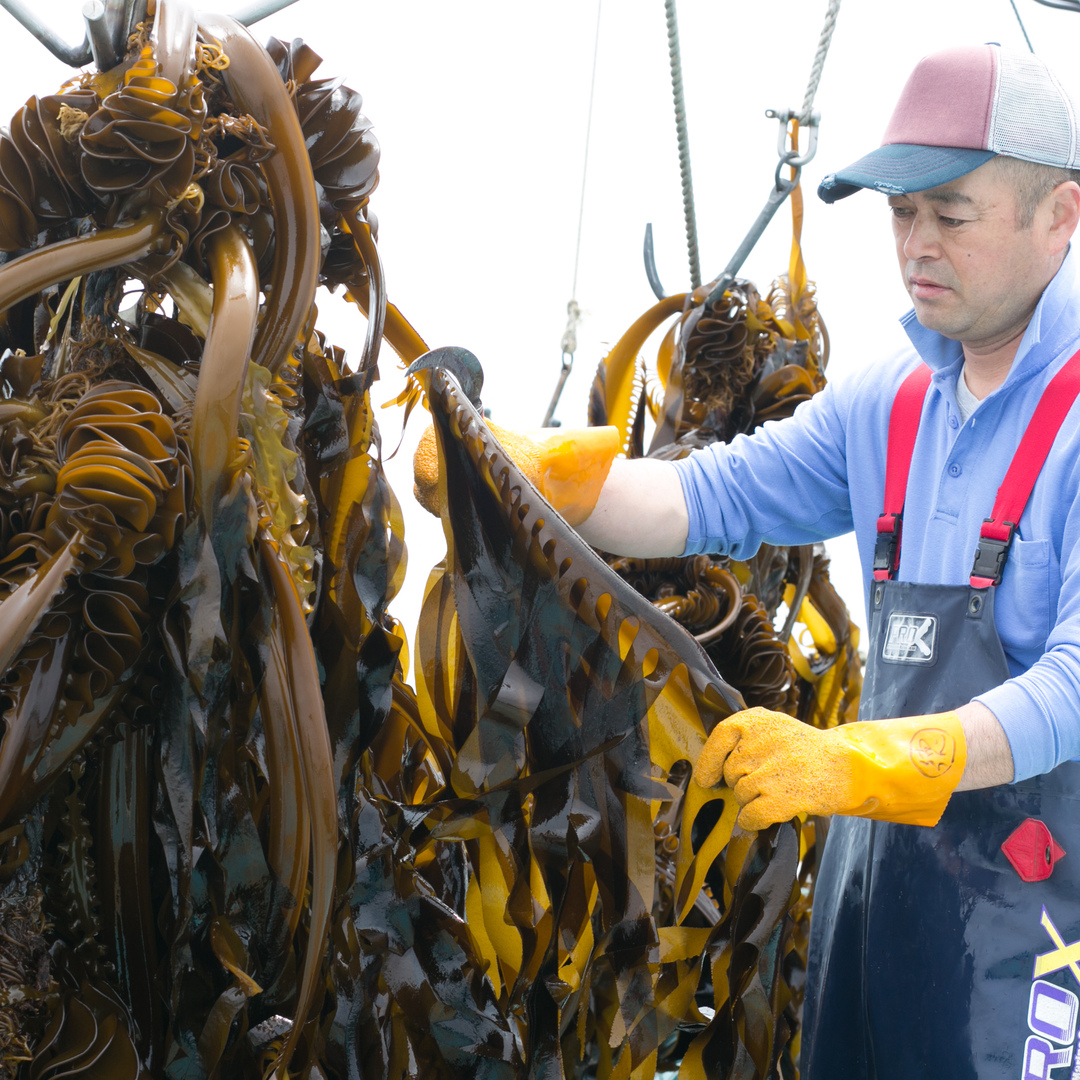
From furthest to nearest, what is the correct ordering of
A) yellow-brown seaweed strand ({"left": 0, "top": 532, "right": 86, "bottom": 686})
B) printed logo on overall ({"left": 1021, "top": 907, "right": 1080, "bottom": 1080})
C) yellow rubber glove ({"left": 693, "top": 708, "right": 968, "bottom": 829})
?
1. printed logo on overall ({"left": 1021, "top": 907, "right": 1080, "bottom": 1080})
2. yellow rubber glove ({"left": 693, "top": 708, "right": 968, "bottom": 829})
3. yellow-brown seaweed strand ({"left": 0, "top": 532, "right": 86, "bottom": 686})

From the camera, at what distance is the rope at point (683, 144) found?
1.52 metres

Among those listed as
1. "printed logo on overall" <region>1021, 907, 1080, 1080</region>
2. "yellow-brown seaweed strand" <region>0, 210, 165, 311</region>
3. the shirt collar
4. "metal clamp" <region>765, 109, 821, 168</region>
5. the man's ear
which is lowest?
"printed logo on overall" <region>1021, 907, 1080, 1080</region>

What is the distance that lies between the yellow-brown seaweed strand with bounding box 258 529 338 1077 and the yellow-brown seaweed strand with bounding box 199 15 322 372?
5.7 inches

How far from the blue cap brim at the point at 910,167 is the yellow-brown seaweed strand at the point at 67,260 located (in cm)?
66

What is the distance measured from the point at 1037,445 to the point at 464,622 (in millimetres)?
555

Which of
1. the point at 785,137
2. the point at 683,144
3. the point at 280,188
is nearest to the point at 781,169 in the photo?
the point at 785,137

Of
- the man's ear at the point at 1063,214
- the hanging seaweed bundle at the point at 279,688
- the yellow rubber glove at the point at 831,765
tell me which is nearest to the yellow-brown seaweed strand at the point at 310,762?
the hanging seaweed bundle at the point at 279,688

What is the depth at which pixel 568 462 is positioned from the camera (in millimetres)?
1128

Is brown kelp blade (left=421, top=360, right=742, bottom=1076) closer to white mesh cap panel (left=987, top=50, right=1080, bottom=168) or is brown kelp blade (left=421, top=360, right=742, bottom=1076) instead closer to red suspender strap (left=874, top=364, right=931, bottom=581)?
red suspender strap (left=874, top=364, right=931, bottom=581)

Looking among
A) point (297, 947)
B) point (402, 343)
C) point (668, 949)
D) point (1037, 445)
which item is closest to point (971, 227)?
point (1037, 445)

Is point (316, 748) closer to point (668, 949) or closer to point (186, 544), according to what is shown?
point (186, 544)

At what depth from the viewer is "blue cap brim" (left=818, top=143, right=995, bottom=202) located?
3.34 feet

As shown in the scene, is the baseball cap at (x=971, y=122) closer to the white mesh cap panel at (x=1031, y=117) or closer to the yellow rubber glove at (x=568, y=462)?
the white mesh cap panel at (x=1031, y=117)

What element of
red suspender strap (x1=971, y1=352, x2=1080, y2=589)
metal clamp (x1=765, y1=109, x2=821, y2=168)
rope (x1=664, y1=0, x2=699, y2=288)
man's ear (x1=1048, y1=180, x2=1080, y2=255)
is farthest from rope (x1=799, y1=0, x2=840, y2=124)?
red suspender strap (x1=971, y1=352, x2=1080, y2=589)
